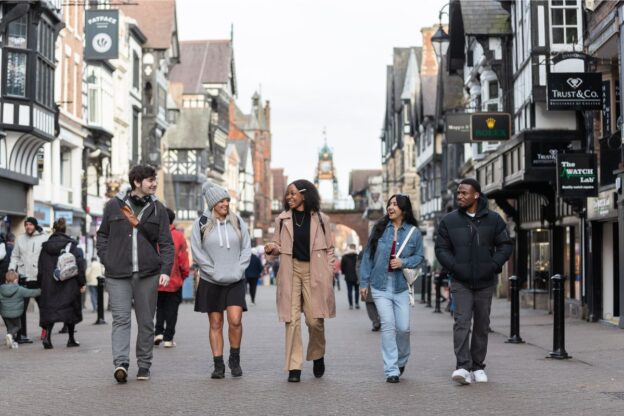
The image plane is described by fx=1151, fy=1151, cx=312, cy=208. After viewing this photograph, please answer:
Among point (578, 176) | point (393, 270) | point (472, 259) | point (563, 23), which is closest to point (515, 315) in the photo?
point (578, 176)

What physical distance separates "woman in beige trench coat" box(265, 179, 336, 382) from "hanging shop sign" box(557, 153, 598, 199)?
11.3 meters

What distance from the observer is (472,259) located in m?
10.8

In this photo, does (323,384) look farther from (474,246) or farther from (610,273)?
(610,273)

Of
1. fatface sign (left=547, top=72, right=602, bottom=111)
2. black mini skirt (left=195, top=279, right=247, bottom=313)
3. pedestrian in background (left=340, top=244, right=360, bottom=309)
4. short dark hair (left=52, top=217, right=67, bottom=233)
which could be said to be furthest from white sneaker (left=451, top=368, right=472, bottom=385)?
pedestrian in background (left=340, top=244, right=360, bottom=309)

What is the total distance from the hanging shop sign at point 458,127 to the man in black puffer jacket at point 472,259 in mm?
20603

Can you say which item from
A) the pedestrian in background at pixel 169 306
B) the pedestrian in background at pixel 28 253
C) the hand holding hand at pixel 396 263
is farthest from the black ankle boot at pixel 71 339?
the hand holding hand at pixel 396 263

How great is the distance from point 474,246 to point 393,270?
0.83 metres

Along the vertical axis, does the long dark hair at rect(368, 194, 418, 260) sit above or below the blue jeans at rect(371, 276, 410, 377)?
above

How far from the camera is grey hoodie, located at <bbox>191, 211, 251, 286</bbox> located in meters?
10.9

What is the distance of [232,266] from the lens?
10969 millimetres

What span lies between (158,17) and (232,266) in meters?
50.6

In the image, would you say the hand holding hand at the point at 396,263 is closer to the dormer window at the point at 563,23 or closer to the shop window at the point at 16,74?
the dormer window at the point at 563,23

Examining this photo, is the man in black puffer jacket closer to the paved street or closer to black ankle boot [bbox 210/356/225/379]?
the paved street

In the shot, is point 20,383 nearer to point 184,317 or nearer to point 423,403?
point 423,403
